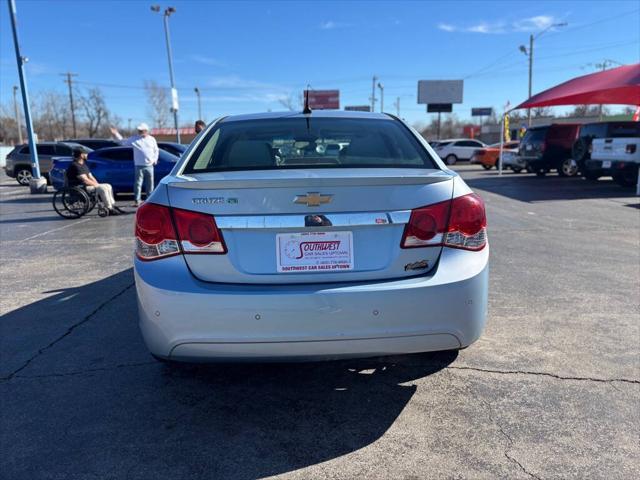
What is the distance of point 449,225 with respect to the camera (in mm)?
2596

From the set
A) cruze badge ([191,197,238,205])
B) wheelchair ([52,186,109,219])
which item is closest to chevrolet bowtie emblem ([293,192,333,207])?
cruze badge ([191,197,238,205])

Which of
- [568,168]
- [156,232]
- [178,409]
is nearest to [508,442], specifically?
[178,409]

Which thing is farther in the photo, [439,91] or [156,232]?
[439,91]

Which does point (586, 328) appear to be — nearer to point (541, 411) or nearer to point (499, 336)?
point (499, 336)

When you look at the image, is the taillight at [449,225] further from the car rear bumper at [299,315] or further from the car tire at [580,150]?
the car tire at [580,150]

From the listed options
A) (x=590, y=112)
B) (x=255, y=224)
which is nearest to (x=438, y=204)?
(x=255, y=224)

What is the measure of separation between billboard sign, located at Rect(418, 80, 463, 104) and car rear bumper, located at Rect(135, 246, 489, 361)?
64.1m

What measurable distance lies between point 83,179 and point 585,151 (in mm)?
15265

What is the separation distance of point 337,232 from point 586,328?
271cm

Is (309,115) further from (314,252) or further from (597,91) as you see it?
(597,91)

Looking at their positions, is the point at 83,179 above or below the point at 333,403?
above

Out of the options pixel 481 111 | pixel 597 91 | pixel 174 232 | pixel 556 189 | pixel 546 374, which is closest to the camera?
pixel 174 232

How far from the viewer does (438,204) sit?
2.57 m

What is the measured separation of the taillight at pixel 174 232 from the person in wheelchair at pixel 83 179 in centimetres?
845
